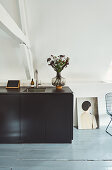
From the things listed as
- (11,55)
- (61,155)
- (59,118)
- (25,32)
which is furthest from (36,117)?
(25,32)

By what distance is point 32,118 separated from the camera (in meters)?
2.64

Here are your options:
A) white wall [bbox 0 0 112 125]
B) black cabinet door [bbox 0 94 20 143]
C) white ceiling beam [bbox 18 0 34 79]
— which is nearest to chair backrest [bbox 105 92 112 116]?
white wall [bbox 0 0 112 125]

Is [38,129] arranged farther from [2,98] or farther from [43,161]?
[2,98]

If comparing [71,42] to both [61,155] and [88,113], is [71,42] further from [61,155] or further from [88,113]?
[61,155]

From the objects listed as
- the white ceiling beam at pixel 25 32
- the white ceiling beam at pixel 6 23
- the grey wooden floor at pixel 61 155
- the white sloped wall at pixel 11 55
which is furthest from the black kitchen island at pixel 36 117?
the white ceiling beam at pixel 6 23

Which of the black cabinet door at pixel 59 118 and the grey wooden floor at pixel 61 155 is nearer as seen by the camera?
the grey wooden floor at pixel 61 155

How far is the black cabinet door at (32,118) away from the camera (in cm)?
262

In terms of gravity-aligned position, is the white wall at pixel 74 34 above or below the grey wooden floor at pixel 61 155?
above

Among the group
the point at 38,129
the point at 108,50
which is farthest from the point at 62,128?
the point at 108,50

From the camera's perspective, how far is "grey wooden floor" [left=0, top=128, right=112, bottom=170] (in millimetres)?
2080

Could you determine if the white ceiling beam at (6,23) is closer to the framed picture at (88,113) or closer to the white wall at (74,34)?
the white wall at (74,34)

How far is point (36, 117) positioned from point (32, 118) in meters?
0.07

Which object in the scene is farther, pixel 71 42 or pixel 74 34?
pixel 71 42

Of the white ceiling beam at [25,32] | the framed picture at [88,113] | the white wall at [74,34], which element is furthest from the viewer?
the framed picture at [88,113]
